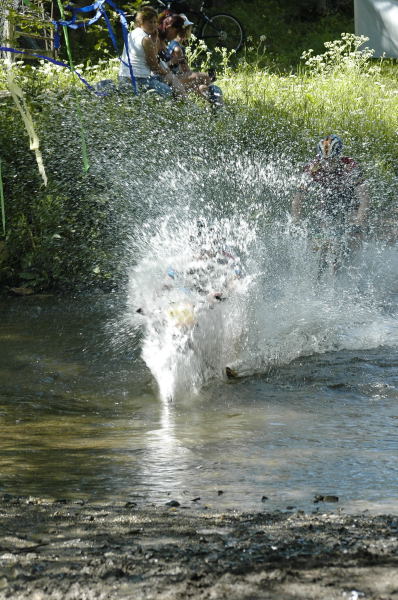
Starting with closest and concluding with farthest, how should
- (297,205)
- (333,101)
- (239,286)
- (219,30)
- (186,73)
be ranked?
1. (239,286)
2. (297,205)
3. (186,73)
4. (333,101)
5. (219,30)

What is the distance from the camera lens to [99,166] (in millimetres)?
10875

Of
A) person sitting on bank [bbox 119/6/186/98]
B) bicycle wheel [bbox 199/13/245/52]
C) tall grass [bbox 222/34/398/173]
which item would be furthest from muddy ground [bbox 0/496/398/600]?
bicycle wheel [bbox 199/13/245/52]

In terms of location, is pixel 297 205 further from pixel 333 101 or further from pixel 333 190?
pixel 333 101

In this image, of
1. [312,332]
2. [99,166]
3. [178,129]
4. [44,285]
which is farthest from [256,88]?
[312,332]

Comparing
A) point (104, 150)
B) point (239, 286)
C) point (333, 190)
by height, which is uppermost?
point (104, 150)

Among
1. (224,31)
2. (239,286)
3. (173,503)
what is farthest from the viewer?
(224,31)

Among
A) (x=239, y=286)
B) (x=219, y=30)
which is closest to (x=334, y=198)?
(x=239, y=286)

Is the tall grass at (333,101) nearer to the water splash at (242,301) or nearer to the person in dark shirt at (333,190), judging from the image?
the person in dark shirt at (333,190)

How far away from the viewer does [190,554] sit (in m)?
3.22

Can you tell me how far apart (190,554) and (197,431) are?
227 cm

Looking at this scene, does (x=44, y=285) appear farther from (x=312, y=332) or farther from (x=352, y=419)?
(x=352, y=419)

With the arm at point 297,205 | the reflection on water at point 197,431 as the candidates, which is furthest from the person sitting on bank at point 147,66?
the reflection on water at point 197,431

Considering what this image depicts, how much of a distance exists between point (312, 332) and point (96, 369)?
190 centimetres

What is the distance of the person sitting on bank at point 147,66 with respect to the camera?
11398 millimetres
